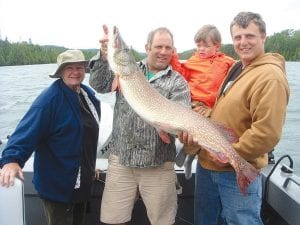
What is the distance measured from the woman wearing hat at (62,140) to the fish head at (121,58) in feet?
1.04

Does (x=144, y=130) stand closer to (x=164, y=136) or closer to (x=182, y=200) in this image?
(x=164, y=136)

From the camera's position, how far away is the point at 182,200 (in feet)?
14.5

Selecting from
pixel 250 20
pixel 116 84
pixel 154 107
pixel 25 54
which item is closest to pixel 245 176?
pixel 154 107

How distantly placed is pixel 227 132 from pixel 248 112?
211mm

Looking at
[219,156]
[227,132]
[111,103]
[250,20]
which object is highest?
[250,20]

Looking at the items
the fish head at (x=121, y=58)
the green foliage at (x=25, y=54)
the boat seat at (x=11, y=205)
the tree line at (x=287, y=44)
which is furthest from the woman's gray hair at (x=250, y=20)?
the green foliage at (x=25, y=54)

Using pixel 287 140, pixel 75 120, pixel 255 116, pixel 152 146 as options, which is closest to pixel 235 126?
pixel 255 116

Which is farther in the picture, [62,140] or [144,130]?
[144,130]

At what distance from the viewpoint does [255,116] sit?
2.94 metres

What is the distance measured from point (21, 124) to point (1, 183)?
57 centimetres

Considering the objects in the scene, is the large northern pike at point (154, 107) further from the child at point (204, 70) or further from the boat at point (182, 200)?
the boat at point (182, 200)

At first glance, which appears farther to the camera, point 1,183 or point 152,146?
point 152,146

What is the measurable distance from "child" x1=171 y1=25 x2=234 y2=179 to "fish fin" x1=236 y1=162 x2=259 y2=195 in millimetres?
648

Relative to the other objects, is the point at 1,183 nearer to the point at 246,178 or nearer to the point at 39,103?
the point at 39,103
